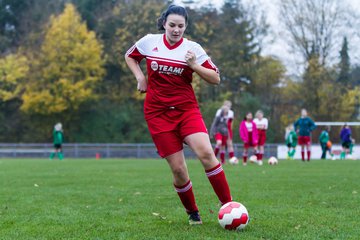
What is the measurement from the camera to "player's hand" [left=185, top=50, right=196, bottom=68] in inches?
220

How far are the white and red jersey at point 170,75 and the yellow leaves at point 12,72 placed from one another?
129 feet

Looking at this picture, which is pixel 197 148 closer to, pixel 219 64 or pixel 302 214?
pixel 302 214

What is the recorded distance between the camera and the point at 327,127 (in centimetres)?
3519

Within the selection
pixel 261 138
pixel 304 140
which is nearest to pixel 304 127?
pixel 304 140

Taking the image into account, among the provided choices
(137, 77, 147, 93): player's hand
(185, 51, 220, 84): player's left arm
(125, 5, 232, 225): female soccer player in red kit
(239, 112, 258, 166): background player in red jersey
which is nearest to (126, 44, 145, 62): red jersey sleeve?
(125, 5, 232, 225): female soccer player in red kit

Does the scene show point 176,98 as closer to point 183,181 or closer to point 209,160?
point 209,160

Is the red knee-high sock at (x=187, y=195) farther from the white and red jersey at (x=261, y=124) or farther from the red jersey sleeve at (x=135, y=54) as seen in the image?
the white and red jersey at (x=261, y=124)

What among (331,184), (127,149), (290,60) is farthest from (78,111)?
(331,184)

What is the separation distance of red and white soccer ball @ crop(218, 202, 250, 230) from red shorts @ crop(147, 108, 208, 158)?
820 millimetres

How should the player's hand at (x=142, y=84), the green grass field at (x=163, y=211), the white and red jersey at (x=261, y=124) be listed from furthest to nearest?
the white and red jersey at (x=261, y=124), the player's hand at (x=142, y=84), the green grass field at (x=163, y=211)

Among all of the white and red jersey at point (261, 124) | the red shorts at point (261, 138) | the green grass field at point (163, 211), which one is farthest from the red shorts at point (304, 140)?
the green grass field at point (163, 211)

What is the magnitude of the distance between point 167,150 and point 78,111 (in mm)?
40053

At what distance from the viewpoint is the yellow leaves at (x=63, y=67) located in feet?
141

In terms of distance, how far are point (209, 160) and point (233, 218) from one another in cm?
65
